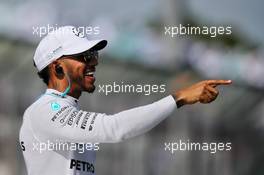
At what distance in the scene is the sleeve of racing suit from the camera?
582 centimetres

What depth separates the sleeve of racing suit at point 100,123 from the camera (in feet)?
19.1

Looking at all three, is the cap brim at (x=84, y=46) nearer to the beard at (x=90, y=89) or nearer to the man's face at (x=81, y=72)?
the man's face at (x=81, y=72)

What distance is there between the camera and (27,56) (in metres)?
14.5

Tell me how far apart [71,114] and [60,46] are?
1.73 feet

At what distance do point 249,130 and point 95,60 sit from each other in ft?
31.3

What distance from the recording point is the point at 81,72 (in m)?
6.32

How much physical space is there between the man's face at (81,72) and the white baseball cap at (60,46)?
59 millimetres

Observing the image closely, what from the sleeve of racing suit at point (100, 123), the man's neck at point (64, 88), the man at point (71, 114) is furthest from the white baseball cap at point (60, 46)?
the sleeve of racing suit at point (100, 123)
